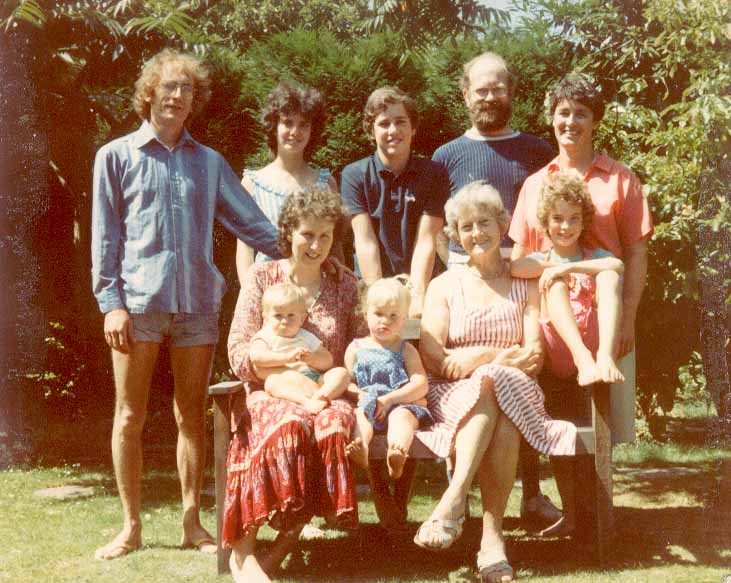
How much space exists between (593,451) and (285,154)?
202cm

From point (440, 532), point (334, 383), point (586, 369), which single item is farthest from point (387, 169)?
point (440, 532)

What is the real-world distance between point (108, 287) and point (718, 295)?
3604mm

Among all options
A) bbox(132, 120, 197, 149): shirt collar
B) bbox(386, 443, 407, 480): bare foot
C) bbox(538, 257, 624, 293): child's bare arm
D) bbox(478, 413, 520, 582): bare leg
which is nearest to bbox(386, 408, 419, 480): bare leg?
bbox(386, 443, 407, 480): bare foot

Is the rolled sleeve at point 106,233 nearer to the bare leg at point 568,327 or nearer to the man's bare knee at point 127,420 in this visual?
the man's bare knee at point 127,420

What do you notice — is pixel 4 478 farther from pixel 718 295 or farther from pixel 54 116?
pixel 718 295

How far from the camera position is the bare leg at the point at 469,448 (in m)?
3.62

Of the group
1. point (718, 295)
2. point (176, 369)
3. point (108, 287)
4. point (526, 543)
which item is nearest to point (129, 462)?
point (176, 369)

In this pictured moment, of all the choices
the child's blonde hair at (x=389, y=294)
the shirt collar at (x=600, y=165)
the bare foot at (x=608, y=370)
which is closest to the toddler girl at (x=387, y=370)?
the child's blonde hair at (x=389, y=294)

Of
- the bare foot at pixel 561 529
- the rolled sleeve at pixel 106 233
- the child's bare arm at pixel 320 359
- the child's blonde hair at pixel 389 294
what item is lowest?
the bare foot at pixel 561 529

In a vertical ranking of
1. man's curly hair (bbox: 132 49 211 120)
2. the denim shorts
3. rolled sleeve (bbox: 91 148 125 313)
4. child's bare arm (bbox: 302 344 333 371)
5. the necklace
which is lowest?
child's bare arm (bbox: 302 344 333 371)

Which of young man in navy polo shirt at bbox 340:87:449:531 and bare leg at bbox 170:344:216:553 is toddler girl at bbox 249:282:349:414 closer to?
bare leg at bbox 170:344:216:553

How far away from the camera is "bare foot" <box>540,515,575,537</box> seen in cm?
450

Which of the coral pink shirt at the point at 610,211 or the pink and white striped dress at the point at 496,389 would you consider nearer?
the pink and white striped dress at the point at 496,389

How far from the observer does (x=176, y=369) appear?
14.0 ft
